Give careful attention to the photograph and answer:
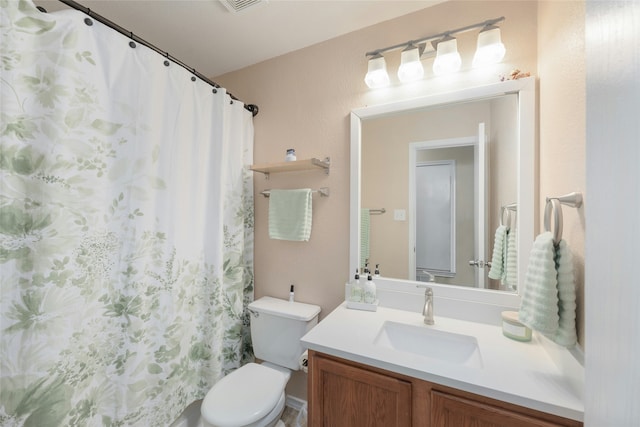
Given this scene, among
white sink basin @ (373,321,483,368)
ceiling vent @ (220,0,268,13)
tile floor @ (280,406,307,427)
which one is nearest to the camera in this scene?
white sink basin @ (373,321,483,368)

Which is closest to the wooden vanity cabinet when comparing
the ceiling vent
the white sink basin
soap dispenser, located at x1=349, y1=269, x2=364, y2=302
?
the white sink basin

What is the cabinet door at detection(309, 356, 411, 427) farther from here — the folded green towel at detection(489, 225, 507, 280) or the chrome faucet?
the folded green towel at detection(489, 225, 507, 280)

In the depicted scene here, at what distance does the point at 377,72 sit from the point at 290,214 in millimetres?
968

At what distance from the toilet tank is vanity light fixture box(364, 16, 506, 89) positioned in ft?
4.58

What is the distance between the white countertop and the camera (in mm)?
734

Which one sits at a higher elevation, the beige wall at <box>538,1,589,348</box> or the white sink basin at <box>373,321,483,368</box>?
the beige wall at <box>538,1,589,348</box>

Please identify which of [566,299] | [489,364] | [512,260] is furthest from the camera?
[512,260]

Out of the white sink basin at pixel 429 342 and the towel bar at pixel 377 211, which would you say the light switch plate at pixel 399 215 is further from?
the white sink basin at pixel 429 342

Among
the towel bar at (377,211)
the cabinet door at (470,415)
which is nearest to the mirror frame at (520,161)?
the towel bar at (377,211)

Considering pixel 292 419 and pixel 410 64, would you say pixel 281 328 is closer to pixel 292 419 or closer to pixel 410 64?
pixel 292 419

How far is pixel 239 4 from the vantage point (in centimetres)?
132

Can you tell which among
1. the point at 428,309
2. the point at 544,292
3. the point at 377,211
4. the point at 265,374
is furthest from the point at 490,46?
the point at 265,374

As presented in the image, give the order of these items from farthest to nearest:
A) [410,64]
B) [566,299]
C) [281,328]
Answer: [281,328]
[410,64]
[566,299]

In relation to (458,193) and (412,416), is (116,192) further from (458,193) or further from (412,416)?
(458,193)
